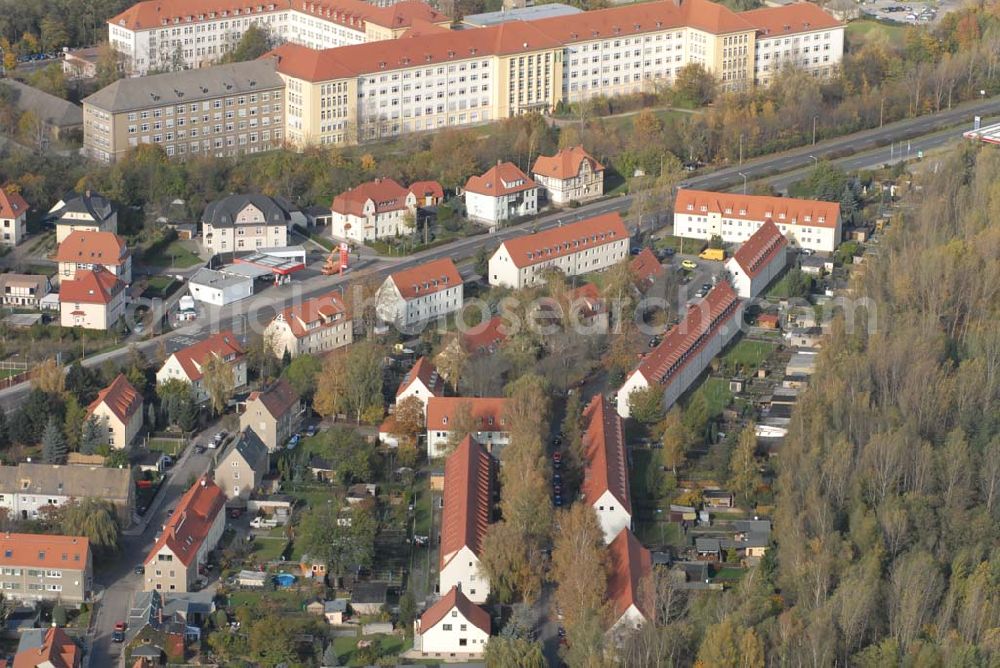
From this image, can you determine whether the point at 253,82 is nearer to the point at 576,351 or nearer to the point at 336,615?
the point at 576,351

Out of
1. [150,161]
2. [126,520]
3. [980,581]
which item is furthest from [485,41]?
[980,581]

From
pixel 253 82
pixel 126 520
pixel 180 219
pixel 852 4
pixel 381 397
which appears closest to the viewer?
pixel 126 520

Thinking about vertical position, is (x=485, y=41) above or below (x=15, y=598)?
above

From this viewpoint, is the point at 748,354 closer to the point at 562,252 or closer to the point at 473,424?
the point at 562,252

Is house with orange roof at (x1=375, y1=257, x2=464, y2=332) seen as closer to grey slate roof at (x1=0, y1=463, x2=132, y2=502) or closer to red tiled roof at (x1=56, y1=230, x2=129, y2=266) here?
red tiled roof at (x1=56, y1=230, x2=129, y2=266)

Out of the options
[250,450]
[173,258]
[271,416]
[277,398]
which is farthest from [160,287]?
[250,450]

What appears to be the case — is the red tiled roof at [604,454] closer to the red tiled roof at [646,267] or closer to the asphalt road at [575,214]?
the red tiled roof at [646,267]

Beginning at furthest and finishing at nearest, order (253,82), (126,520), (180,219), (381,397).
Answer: (253,82)
(180,219)
(381,397)
(126,520)

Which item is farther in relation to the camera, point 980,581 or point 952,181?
point 952,181
